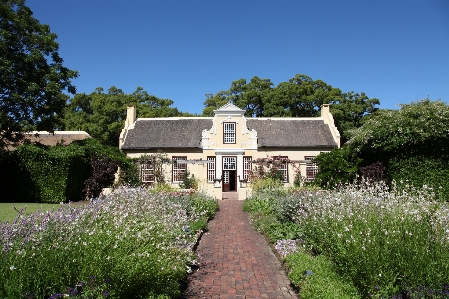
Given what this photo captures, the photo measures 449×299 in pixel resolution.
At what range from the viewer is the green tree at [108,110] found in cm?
3403

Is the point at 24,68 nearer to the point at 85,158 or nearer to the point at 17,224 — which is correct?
the point at 85,158

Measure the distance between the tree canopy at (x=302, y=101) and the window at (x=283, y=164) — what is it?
474 inches

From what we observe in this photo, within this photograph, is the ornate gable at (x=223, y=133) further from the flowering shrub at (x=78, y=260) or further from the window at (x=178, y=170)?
the flowering shrub at (x=78, y=260)

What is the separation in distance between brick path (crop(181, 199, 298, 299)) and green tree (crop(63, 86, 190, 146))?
2442 centimetres

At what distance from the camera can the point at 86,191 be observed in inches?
746

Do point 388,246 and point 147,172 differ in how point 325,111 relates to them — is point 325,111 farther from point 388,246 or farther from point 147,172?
point 388,246

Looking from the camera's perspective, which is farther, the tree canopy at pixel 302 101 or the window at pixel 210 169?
the tree canopy at pixel 302 101

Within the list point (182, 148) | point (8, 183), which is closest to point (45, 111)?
point (8, 183)

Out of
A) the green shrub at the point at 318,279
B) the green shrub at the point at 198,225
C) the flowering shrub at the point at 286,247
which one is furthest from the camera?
the green shrub at the point at 198,225

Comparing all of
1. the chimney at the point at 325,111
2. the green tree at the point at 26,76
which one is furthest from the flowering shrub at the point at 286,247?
the chimney at the point at 325,111

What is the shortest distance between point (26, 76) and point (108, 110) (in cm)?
1524

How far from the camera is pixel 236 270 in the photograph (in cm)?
672

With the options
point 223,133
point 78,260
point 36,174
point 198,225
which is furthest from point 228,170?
point 78,260

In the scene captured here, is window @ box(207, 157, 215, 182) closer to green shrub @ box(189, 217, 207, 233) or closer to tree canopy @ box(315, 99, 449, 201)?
tree canopy @ box(315, 99, 449, 201)
